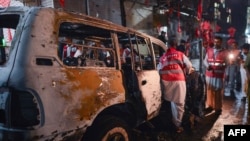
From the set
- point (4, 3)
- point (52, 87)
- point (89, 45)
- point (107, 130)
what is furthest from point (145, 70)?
point (4, 3)

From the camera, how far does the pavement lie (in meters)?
4.94

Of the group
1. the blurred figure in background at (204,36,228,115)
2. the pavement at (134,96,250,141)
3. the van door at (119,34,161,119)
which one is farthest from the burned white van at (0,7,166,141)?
the blurred figure in background at (204,36,228,115)

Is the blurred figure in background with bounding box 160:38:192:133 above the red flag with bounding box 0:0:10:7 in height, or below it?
below

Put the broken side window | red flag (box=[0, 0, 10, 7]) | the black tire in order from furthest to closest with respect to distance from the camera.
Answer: red flag (box=[0, 0, 10, 7]) → the broken side window → the black tire

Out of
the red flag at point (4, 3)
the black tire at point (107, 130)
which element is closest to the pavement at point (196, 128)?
the black tire at point (107, 130)

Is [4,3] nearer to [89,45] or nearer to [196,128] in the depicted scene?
[89,45]

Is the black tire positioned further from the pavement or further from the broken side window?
the pavement

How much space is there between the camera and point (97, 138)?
300 centimetres

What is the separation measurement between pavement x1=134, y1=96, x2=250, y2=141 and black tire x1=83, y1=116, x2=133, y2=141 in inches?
63.1

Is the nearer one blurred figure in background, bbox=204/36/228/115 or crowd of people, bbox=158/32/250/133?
crowd of people, bbox=158/32/250/133

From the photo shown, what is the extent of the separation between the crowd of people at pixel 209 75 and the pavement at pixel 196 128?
20 cm

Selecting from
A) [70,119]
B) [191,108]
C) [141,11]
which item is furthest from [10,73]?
[141,11]

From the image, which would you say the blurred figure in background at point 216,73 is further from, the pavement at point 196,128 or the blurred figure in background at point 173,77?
the blurred figure in background at point 173,77

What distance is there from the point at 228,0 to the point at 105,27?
36623mm
